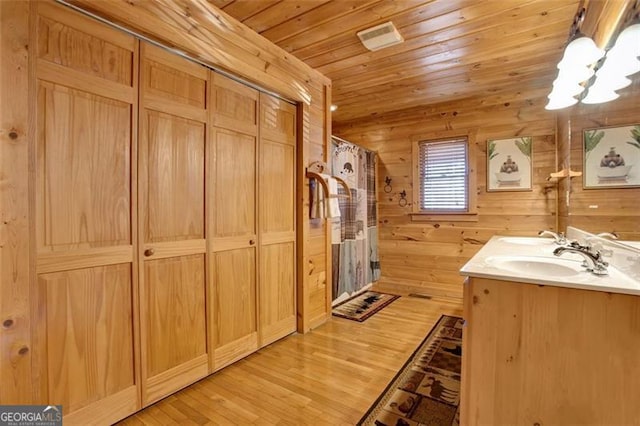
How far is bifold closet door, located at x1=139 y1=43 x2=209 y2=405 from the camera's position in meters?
1.70

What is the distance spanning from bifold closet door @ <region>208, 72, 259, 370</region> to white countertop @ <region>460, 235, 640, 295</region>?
1.49 m

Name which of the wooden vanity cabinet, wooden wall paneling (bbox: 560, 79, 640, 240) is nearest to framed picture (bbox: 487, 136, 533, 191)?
wooden wall paneling (bbox: 560, 79, 640, 240)

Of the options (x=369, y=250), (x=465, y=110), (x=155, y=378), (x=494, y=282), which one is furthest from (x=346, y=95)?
(x=155, y=378)

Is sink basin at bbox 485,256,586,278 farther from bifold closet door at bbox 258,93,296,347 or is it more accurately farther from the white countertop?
bifold closet door at bbox 258,93,296,347

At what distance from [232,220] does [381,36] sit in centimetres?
175

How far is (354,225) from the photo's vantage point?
12.0 feet

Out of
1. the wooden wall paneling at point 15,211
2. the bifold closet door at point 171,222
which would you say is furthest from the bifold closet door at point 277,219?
the wooden wall paneling at point 15,211

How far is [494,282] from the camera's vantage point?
4.08 ft

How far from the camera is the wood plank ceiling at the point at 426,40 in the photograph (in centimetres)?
203

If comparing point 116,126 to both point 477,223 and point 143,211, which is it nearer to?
point 143,211

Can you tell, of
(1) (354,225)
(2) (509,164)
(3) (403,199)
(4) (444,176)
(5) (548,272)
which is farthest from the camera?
(3) (403,199)

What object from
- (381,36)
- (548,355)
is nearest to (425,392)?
(548,355)

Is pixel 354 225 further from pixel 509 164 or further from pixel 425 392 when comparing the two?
pixel 425 392

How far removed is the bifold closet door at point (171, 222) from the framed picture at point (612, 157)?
227cm
